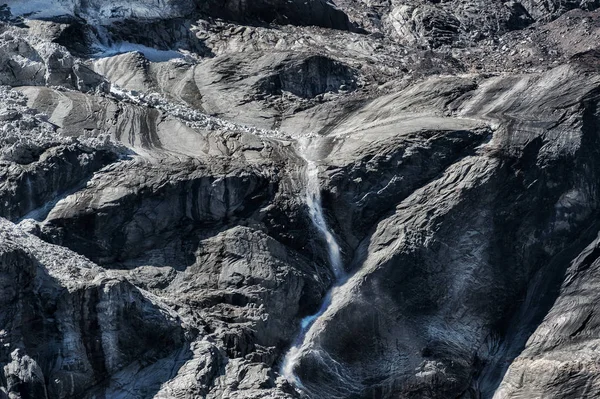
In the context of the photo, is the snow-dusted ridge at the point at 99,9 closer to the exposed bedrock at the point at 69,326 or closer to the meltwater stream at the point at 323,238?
the meltwater stream at the point at 323,238

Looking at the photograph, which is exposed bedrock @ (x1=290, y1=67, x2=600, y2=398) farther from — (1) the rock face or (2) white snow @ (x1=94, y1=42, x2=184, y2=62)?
Answer: (2) white snow @ (x1=94, y1=42, x2=184, y2=62)

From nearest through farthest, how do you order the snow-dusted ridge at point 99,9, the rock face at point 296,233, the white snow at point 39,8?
the rock face at point 296,233
the white snow at point 39,8
the snow-dusted ridge at point 99,9

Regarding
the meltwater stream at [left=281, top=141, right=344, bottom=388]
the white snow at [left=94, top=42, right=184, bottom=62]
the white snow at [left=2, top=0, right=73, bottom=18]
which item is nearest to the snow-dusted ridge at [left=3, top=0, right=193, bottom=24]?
the white snow at [left=2, top=0, right=73, bottom=18]

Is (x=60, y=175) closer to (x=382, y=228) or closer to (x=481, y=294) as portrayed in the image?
(x=382, y=228)

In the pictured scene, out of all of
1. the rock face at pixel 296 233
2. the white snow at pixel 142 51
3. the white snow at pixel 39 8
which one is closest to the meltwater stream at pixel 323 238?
the rock face at pixel 296 233

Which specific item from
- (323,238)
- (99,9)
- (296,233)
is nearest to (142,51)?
(99,9)

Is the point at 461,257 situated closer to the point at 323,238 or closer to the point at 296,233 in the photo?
the point at 323,238
